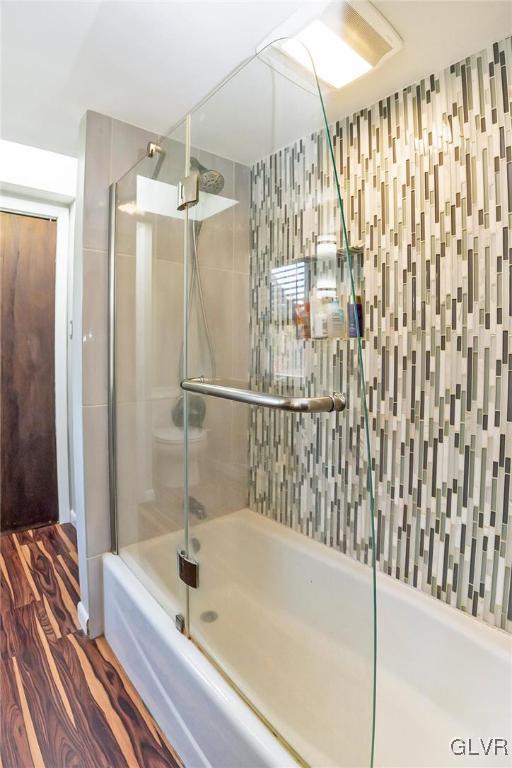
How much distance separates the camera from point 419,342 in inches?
56.7

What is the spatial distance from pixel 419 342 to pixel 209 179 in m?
0.91

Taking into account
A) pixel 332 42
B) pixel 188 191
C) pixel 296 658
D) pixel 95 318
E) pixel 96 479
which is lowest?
pixel 296 658

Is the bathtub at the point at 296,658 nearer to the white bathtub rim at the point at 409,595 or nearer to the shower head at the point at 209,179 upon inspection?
the white bathtub rim at the point at 409,595

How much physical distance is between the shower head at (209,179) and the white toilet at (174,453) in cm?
77

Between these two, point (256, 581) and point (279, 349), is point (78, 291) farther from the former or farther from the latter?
point (256, 581)

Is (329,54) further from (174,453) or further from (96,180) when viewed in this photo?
(174,453)

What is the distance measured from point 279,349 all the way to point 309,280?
0.63 feet

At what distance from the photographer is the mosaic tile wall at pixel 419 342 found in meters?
1.06

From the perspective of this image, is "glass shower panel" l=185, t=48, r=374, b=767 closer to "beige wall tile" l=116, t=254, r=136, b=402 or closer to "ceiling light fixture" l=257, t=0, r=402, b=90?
"ceiling light fixture" l=257, t=0, r=402, b=90

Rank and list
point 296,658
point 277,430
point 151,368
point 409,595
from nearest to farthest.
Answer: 1. point 296,658
2. point 277,430
3. point 409,595
4. point 151,368

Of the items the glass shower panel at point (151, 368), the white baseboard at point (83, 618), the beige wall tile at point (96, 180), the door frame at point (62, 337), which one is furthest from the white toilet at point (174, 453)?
the door frame at point (62, 337)

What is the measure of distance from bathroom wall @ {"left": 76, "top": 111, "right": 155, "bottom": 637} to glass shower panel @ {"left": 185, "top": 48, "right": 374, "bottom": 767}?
0.58m

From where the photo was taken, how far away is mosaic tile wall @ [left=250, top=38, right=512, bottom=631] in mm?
1061

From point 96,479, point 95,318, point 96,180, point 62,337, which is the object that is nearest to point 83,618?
point 96,479
